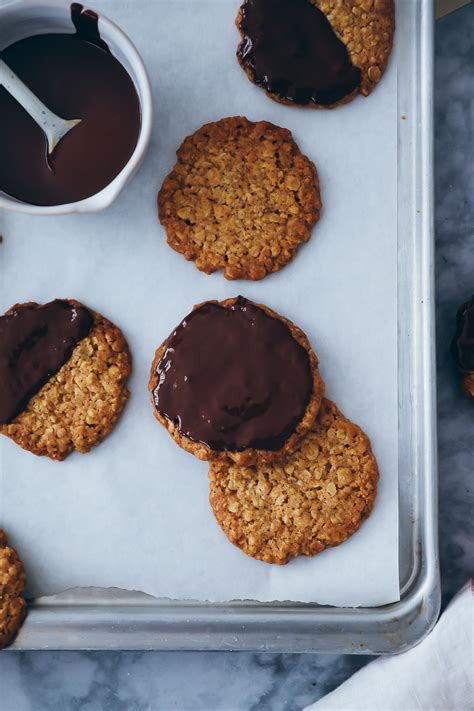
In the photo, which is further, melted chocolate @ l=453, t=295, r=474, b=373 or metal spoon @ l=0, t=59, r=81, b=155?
melted chocolate @ l=453, t=295, r=474, b=373

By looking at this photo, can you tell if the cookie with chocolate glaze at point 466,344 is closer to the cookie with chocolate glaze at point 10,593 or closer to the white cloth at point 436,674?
the white cloth at point 436,674

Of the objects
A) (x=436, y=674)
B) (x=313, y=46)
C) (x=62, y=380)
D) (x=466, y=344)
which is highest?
(x=313, y=46)

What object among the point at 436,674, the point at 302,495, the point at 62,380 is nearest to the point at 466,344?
the point at 302,495

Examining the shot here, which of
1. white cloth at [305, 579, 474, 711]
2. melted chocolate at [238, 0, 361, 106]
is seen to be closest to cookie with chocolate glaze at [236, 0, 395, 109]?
melted chocolate at [238, 0, 361, 106]

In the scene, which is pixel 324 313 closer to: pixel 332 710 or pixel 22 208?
pixel 22 208

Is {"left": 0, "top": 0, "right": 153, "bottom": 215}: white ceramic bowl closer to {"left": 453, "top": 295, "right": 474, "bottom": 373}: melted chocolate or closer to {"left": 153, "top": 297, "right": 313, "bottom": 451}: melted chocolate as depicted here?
{"left": 153, "top": 297, "right": 313, "bottom": 451}: melted chocolate

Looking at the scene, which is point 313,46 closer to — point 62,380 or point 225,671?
point 62,380

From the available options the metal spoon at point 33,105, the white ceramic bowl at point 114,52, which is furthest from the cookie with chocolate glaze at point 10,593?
the metal spoon at point 33,105
